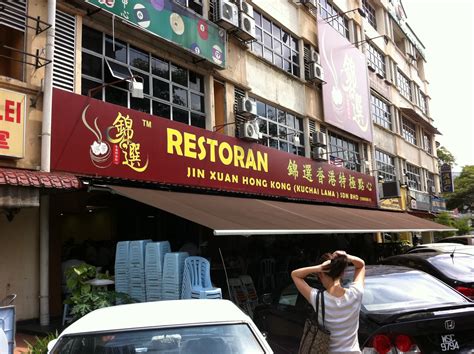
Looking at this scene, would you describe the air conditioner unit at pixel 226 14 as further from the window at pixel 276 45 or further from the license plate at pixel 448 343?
the license plate at pixel 448 343

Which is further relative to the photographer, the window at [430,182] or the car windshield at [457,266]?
the window at [430,182]

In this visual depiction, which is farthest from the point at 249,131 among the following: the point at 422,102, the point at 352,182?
the point at 422,102

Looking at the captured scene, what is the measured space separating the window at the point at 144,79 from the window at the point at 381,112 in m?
14.9

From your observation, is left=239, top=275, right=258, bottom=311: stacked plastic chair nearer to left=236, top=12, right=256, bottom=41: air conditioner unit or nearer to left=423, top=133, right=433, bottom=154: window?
left=236, top=12, right=256, bottom=41: air conditioner unit

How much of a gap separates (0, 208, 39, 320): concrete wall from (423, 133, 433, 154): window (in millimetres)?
31869

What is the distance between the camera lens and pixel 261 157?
13.7 metres

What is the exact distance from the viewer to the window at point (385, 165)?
961 inches

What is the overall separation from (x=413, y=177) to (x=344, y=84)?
13195 mm

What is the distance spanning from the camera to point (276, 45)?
1658 centimetres

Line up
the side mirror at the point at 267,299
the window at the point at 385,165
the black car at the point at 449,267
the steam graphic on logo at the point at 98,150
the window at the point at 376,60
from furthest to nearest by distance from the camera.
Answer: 1. the window at the point at 376,60
2. the window at the point at 385,165
3. the steam graphic on logo at the point at 98,150
4. the black car at the point at 449,267
5. the side mirror at the point at 267,299

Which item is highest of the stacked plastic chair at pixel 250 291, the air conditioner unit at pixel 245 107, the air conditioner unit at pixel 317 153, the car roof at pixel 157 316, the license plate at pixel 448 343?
the air conditioner unit at pixel 245 107

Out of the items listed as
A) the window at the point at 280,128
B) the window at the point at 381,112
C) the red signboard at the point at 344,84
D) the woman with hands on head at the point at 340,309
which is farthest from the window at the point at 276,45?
the woman with hands on head at the point at 340,309

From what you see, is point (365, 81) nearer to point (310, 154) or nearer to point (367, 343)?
point (310, 154)

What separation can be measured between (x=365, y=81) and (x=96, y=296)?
1916 centimetres
